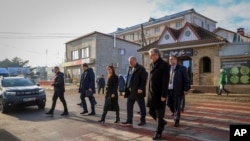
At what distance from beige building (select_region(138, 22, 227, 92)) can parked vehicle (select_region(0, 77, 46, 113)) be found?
12.1m

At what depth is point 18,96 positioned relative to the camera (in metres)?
10.6

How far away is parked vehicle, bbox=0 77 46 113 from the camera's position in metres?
10.5

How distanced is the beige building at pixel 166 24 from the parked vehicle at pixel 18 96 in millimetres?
43159

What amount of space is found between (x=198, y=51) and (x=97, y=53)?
1787cm

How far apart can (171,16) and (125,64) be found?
68.2ft

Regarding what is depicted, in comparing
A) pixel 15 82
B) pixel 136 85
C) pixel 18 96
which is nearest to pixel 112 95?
pixel 136 85

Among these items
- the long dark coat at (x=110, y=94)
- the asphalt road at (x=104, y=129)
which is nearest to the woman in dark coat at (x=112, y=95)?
the long dark coat at (x=110, y=94)

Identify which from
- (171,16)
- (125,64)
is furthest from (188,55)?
(171,16)

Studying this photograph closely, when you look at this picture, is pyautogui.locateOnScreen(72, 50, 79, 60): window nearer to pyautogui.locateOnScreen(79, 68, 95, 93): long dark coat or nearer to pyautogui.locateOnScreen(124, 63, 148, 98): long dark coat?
pyautogui.locateOnScreen(79, 68, 95, 93): long dark coat

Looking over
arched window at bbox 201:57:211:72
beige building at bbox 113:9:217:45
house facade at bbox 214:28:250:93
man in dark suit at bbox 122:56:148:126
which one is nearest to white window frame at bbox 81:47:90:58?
arched window at bbox 201:57:211:72

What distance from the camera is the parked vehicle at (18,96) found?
10531 mm

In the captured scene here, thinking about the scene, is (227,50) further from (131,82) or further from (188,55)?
(131,82)

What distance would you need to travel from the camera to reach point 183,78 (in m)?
7.25

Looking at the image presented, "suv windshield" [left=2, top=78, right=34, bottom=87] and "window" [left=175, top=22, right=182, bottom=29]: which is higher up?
"window" [left=175, top=22, right=182, bottom=29]
